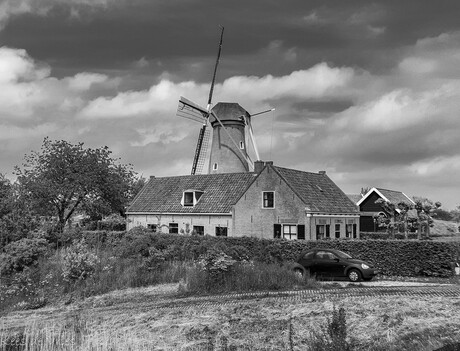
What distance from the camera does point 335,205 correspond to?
1387 inches

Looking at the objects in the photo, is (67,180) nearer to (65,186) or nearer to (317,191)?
(65,186)

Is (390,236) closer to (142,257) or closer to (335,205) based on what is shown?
(335,205)

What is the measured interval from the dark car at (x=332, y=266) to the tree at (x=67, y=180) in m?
27.2

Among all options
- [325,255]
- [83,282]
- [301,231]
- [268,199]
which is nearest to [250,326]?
[325,255]

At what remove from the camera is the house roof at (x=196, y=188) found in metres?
36.6

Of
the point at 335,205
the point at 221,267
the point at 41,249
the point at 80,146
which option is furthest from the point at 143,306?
the point at 80,146

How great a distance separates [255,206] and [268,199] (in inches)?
46.6

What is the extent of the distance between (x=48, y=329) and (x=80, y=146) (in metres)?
34.0

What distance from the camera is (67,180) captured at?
42.5m

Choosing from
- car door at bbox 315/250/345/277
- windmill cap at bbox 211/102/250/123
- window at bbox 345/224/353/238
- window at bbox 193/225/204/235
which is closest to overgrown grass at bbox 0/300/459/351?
car door at bbox 315/250/345/277

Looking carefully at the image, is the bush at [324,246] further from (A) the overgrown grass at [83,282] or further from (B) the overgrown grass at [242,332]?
(B) the overgrown grass at [242,332]

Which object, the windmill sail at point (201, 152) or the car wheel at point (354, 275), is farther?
the windmill sail at point (201, 152)

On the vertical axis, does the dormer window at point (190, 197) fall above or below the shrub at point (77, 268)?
above

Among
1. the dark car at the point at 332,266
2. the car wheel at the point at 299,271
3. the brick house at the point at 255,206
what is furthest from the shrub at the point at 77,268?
the brick house at the point at 255,206
